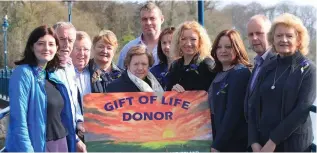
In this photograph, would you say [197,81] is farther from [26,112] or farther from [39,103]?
[26,112]

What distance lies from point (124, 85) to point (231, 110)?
3.26 ft

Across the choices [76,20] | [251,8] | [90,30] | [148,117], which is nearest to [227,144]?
[148,117]

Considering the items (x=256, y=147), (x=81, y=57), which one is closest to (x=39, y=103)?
(x=81, y=57)

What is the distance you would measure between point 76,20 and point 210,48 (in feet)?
50.2

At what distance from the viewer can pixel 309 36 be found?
3.90 metres

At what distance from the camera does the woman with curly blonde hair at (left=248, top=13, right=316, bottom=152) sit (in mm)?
3619

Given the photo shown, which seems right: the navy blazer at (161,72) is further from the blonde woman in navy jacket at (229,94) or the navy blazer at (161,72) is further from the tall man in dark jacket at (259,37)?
the tall man in dark jacket at (259,37)

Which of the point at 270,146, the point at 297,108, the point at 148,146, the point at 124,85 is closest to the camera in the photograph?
the point at 297,108

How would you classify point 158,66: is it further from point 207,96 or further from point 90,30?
point 90,30

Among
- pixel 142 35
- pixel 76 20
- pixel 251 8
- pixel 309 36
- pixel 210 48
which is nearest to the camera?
pixel 309 36

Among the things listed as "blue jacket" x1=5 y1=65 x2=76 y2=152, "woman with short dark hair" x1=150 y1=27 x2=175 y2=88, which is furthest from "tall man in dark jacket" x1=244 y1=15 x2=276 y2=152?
"blue jacket" x1=5 y1=65 x2=76 y2=152

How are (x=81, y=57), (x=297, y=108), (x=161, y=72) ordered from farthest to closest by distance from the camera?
1. (x=161, y=72)
2. (x=81, y=57)
3. (x=297, y=108)

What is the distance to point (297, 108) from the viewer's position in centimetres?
362

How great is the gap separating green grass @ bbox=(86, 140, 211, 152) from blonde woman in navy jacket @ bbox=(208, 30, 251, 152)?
15cm
